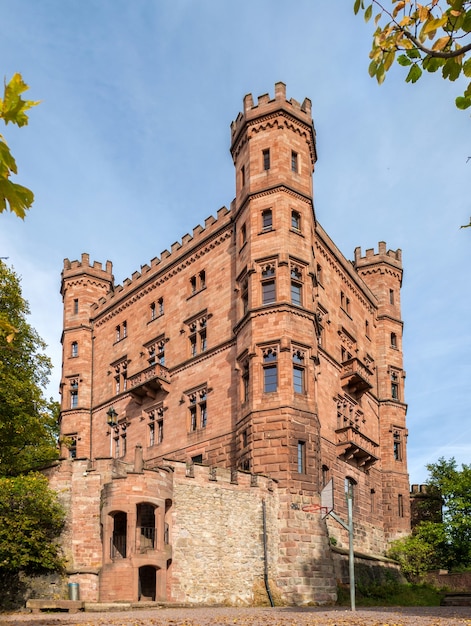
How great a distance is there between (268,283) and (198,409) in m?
7.97

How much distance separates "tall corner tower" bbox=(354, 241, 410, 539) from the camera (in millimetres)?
47938

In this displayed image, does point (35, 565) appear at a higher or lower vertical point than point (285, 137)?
lower

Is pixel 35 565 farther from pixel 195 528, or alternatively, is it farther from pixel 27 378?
pixel 27 378

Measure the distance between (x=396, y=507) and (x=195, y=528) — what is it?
22182 mm

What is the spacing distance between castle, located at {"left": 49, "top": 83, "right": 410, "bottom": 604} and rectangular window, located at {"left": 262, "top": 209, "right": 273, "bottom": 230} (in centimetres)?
14

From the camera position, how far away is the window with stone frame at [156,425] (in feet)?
139

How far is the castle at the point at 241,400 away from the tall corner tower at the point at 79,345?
0.47ft

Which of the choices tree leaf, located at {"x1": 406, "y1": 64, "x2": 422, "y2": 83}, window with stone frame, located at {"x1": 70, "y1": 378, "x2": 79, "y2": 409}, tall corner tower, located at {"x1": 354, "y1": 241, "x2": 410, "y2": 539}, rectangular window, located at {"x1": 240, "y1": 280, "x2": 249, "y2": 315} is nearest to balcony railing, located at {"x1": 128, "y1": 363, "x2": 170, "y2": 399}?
window with stone frame, located at {"x1": 70, "y1": 378, "x2": 79, "y2": 409}

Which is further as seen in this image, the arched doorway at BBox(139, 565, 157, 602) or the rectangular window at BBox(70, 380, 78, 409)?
the rectangular window at BBox(70, 380, 78, 409)

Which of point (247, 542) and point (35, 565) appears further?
point (247, 542)

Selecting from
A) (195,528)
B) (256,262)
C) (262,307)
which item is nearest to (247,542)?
(195,528)

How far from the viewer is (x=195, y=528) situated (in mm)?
29016

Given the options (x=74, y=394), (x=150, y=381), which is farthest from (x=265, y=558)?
(x=74, y=394)

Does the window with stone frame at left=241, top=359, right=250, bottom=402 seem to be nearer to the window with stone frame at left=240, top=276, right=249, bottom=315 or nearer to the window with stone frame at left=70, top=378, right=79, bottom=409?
the window with stone frame at left=240, top=276, right=249, bottom=315
